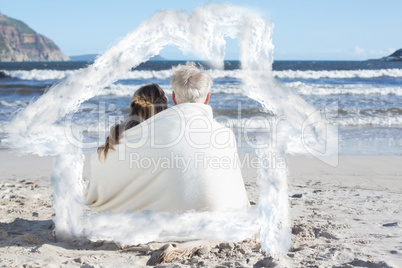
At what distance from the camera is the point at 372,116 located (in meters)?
11.5

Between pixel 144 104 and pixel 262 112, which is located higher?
pixel 144 104

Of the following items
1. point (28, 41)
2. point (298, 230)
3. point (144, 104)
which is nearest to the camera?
point (144, 104)

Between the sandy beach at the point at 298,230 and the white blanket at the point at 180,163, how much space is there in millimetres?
336

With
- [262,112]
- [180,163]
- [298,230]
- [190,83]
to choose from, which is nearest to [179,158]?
[180,163]

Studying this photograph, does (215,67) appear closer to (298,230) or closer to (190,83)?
(190,83)

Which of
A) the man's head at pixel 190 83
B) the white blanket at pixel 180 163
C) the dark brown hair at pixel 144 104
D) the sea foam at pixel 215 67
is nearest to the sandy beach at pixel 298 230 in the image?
the sea foam at pixel 215 67

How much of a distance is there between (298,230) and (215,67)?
1484 mm

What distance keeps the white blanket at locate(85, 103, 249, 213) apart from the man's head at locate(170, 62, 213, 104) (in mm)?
75

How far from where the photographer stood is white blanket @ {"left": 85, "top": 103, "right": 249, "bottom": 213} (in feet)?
10.2

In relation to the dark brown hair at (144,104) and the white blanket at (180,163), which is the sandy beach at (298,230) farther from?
the dark brown hair at (144,104)

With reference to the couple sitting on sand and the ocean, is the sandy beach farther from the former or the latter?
the ocean

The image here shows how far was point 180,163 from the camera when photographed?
3080 mm

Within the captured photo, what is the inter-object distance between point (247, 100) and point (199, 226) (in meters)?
10.7

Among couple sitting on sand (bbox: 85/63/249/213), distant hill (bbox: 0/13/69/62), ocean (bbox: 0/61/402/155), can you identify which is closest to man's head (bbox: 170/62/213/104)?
couple sitting on sand (bbox: 85/63/249/213)
